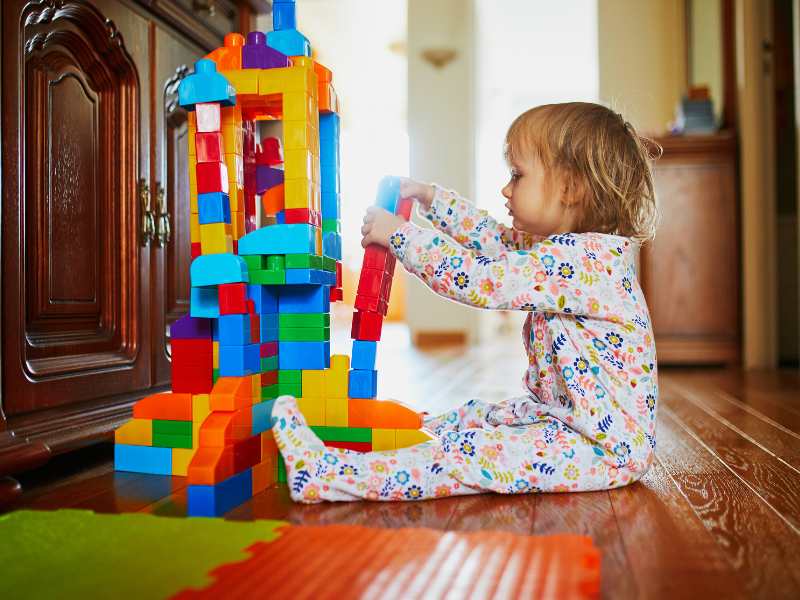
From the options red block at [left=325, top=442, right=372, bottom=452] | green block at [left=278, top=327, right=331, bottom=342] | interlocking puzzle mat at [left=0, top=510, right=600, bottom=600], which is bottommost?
interlocking puzzle mat at [left=0, top=510, right=600, bottom=600]

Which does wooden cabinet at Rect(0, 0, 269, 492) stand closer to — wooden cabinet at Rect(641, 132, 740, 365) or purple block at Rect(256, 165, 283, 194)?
purple block at Rect(256, 165, 283, 194)

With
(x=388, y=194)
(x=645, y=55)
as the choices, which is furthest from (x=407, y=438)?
(x=645, y=55)

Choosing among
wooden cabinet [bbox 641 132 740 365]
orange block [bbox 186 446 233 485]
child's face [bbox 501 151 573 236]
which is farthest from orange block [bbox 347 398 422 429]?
wooden cabinet [bbox 641 132 740 365]

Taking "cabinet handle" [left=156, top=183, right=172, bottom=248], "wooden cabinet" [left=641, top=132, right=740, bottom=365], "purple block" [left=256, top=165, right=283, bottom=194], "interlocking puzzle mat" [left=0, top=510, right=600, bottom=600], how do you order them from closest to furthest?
"interlocking puzzle mat" [left=0, top=510, right=600, bottom=600] → "purple block" [left=256, top=165, right=283, bottom=194] → "cabinet handle" [left=156, top=183, right=172, bottom=248] → "wooden cabinet" [left=641, top=132, right=740, bottom=365]

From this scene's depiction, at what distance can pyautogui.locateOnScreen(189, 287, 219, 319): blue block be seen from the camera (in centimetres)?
100

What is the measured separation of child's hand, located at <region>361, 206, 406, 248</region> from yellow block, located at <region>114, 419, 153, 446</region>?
40cm

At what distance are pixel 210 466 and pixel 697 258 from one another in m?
2.50

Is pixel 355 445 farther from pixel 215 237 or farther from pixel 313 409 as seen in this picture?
pixel 215 237

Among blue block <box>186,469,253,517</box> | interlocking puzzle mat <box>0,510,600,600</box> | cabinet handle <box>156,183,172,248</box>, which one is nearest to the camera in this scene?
interlocking puzzle mat <box>0,510,600,600</box>

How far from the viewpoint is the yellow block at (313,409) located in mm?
1053

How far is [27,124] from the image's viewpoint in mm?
1019

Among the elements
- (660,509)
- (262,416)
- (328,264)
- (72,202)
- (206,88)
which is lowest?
(660,509)

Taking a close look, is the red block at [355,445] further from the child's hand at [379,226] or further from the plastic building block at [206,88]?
the plastic building block at [206,88]

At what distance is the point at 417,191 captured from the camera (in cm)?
121
